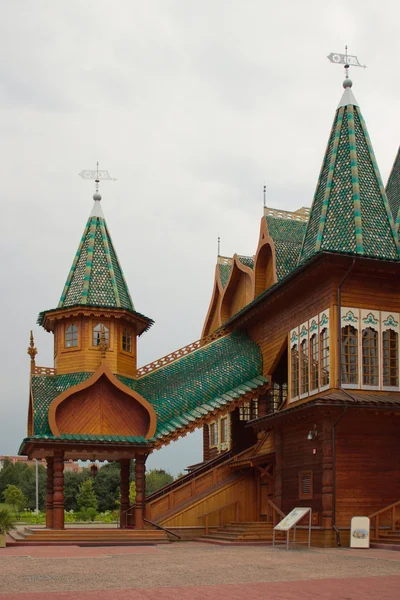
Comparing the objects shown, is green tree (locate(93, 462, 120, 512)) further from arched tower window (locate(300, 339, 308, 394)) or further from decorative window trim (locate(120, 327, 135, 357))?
arched tower window (locate(300, 339, 308, 394))

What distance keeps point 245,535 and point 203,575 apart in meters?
8.83

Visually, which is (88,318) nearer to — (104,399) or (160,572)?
(104,399)

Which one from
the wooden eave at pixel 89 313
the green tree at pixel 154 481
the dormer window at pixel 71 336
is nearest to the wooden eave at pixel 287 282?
the wooden eave at pixel 89 313

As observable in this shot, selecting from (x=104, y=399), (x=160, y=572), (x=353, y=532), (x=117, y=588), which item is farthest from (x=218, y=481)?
(x=117, y=588)

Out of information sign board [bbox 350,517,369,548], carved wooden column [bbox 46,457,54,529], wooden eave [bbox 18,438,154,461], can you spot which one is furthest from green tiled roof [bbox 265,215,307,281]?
information sign board [bbox 350,517,369,548]

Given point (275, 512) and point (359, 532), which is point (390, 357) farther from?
point (275, 512)

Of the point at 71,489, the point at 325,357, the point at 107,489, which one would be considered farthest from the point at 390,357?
the point at 71,489

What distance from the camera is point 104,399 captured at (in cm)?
2228

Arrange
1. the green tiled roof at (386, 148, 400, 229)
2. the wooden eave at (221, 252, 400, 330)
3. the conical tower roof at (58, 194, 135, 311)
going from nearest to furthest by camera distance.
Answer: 1. the wooden eave at (221, 252, 400, 330)
2. the green tiled roof at (386, 148, 400, 229)
3. the conical tower roof at (58, 194, 135, 311)

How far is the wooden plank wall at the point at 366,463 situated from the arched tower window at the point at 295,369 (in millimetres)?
2718

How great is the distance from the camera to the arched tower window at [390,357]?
18.7 metres

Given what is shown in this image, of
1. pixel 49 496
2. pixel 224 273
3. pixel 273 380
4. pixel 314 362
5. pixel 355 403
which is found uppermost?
pixel 224 273

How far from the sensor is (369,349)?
61.0 ft

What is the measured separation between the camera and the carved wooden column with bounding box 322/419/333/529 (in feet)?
56.7
